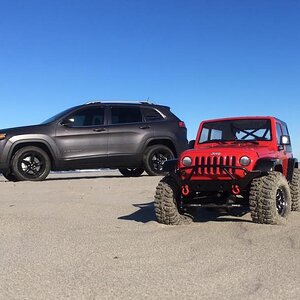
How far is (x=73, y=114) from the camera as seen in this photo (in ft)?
38.4

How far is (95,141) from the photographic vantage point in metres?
11.6

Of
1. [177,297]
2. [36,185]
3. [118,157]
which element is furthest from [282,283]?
[118,157]

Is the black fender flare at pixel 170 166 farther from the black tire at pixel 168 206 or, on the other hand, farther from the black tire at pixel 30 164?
the black tire at pixel 30 164

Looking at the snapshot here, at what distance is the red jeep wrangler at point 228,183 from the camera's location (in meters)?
6.14

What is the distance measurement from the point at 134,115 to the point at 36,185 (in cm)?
335

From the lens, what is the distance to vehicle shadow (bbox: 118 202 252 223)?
6914 millimetres

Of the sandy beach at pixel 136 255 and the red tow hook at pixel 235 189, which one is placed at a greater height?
the red tow hook at pixel 235 189

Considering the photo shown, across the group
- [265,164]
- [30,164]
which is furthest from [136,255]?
[30,164]

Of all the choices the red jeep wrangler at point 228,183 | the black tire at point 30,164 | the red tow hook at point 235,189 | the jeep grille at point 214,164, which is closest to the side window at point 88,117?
the black tire at point 30,164

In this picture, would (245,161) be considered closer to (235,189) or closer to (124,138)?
(235,189)

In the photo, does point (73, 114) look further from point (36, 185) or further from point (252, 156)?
point (252, 156)

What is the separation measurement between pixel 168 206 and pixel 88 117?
231 inches

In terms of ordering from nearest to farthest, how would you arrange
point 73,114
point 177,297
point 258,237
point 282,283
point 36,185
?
point 177,297 < point 282,283 < point 258,237 < point 36,185 < point 73,114

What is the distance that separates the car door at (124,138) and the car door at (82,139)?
0.63 ft
